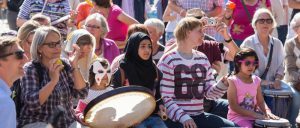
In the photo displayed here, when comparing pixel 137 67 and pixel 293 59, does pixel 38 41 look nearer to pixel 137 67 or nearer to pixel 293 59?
pixel 137 67

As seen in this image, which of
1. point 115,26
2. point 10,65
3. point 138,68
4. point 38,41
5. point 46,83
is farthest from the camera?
point 115,26

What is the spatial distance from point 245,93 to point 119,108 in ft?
6.58

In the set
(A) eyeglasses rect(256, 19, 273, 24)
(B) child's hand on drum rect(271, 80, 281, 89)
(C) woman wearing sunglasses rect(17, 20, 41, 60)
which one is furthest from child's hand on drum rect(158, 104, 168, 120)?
(A) eyeglasses rect(256, 19, 273, 24)

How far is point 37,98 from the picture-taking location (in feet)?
15.1

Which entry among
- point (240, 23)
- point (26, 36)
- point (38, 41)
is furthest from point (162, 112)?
point (240, 23)

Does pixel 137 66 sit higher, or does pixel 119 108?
pixel 137 66

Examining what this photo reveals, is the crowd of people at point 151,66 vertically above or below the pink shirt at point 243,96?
above

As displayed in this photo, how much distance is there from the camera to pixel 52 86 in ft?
15.1

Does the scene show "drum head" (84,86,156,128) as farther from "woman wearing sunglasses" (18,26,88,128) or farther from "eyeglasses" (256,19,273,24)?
"eyeglasses" (256,19,273,24)

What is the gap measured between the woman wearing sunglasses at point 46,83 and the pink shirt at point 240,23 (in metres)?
3.76

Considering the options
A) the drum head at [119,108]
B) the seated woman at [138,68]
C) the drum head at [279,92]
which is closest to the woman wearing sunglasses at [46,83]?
the drum head at [119,108]

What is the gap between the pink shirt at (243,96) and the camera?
19.9ft

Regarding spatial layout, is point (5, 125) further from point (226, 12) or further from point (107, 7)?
point (226, 12)

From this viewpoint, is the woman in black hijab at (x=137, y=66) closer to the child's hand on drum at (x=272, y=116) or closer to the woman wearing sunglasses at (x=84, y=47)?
the woman wearing sunglasses at (x=84, y=47)
